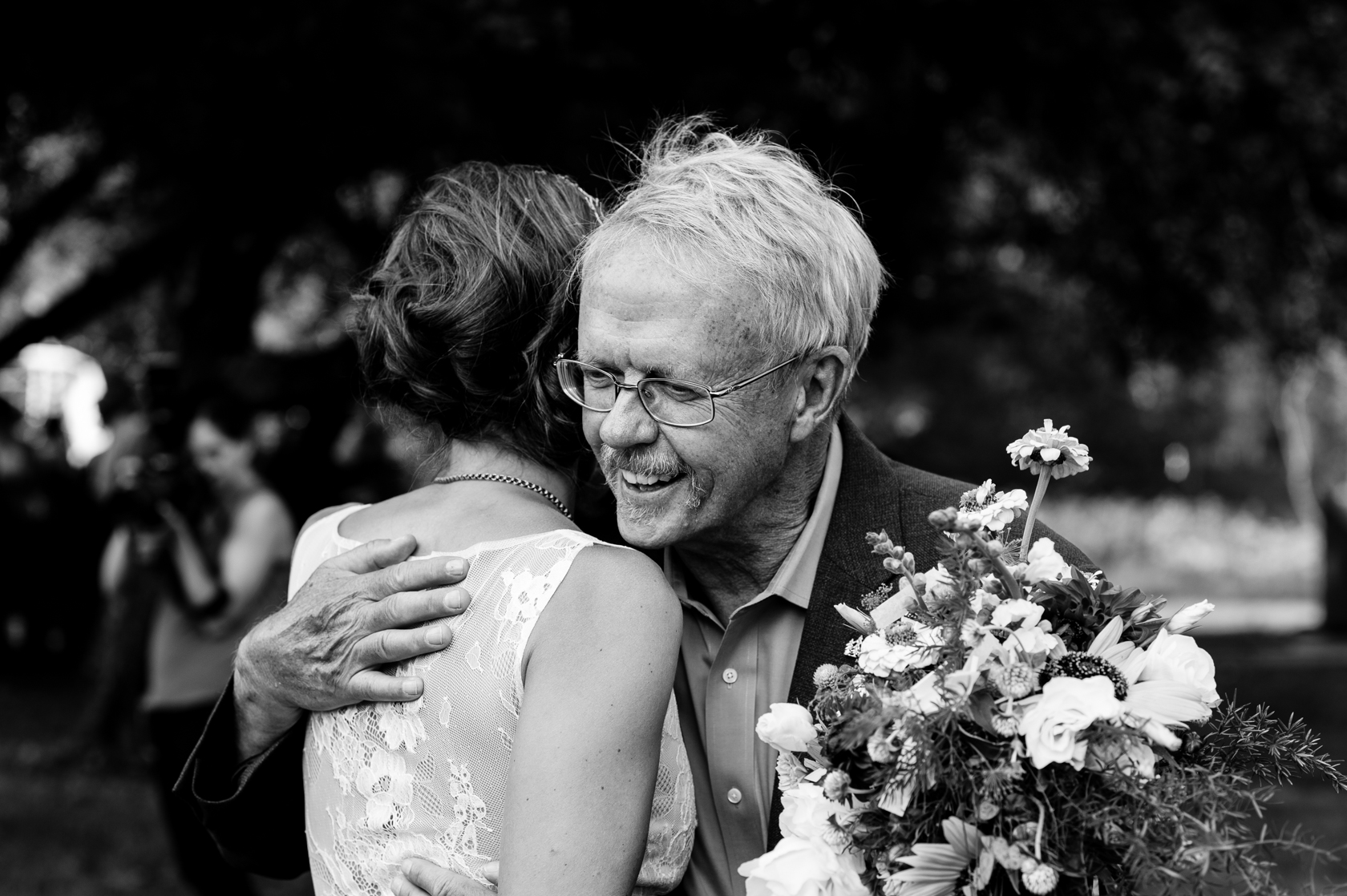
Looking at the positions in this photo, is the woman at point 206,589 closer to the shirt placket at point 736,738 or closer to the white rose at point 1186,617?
the shirt placket at point 736,738

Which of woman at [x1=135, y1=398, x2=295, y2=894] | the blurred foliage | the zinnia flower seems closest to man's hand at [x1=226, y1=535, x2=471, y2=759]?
the zinnia flower

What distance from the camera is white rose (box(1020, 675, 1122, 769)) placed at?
160cm

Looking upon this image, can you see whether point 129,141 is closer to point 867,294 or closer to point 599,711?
point 867,294

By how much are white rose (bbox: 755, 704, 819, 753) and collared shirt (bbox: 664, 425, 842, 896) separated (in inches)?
20.2

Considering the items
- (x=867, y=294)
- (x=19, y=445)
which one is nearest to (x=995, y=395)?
(x=19, y=445)

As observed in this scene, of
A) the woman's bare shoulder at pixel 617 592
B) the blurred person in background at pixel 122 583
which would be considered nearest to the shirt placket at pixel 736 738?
the woman's bare shoulder at pixel 617 592

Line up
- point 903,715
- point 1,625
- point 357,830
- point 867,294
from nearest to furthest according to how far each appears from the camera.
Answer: point 903,715
point 357,830
point 867,294
point 1,625

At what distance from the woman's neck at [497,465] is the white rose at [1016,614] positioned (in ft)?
2.87

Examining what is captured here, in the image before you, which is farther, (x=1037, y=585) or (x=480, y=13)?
(x=480, y=13)

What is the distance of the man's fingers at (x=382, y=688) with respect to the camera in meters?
2.02

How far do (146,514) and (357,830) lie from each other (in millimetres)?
4382

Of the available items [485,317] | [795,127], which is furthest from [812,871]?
[795,127]

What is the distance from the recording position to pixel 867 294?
2.53 meters

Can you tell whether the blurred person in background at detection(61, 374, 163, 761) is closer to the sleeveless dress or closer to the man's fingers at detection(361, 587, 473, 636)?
the sleeveless dress
